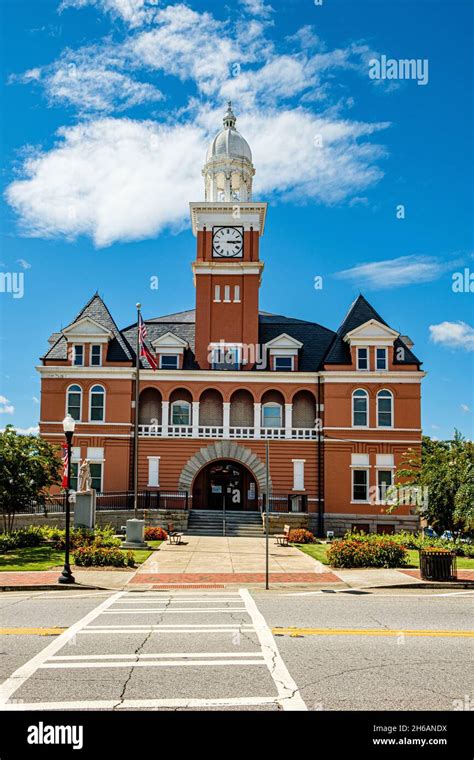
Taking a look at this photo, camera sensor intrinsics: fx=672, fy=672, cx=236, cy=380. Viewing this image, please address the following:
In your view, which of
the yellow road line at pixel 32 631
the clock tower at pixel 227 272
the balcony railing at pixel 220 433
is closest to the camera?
the yellow road line at pixel 32 631

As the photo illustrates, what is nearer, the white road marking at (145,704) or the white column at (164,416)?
the white road marking at (145,704)

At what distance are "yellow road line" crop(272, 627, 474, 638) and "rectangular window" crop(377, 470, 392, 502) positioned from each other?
2663 centimetres

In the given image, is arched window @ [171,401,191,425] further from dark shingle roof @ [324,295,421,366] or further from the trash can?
the trash can

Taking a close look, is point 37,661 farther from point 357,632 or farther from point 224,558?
point 224,558

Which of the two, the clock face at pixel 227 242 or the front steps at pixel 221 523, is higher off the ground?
the clock face at pixel 227 242

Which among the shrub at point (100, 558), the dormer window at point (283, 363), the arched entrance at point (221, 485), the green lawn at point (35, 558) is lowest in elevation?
the green lawn at point (35, 558)

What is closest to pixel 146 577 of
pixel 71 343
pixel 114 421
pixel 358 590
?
pixel 358 590

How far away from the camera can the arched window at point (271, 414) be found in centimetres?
4147

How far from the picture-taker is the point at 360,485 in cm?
3938

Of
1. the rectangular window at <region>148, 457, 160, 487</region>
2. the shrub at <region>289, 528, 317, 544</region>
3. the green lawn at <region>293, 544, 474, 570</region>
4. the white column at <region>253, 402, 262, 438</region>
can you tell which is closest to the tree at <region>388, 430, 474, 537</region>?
the green lawn at <region>293, 544, 474, 570</region>

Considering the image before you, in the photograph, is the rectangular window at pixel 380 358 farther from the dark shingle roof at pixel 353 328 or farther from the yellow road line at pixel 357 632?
the yellow road line at pixel 357 632

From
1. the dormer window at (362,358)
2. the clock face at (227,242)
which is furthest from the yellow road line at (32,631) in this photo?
the clock face at (227,242)

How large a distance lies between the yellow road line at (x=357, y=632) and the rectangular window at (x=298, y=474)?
27070 millimetres
